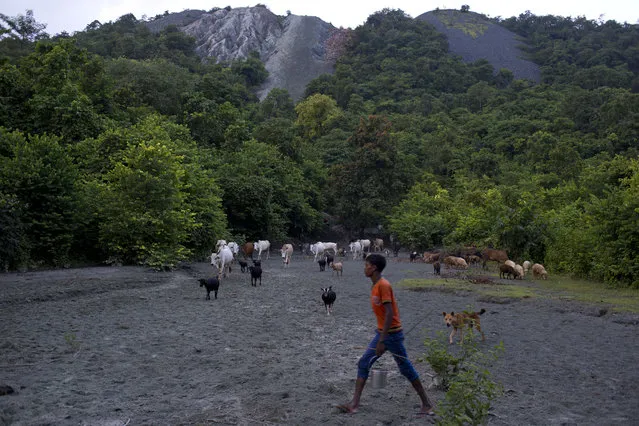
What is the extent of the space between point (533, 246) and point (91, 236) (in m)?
20.5

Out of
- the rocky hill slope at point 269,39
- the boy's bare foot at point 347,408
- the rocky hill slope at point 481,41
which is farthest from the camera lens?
the rocky hill slope at point 269,39

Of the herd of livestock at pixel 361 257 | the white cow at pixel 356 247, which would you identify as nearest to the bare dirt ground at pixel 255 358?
the herd of livestock at pixel 361 257

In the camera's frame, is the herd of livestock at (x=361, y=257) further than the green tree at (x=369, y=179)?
No

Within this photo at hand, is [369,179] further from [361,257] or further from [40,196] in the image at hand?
[40,196]

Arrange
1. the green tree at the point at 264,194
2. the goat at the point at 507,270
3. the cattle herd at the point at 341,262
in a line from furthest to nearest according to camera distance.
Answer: the green tree at the point at 264,194 < the goat at the point at 507,270 < the cattle herd at the point at 341,262

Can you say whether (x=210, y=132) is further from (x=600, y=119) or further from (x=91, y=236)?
(x=600, y=119)

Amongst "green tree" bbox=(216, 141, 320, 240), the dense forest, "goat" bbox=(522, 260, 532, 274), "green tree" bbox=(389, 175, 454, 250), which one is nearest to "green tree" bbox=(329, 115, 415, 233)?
the dense forest

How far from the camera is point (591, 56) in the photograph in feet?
320

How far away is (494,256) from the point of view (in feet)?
87.1

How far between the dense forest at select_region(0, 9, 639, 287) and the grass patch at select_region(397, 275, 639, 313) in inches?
45.4

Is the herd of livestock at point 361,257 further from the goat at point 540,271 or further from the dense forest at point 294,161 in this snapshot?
the dense forest at point 294,161

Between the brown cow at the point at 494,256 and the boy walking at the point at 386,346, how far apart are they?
69.6ft

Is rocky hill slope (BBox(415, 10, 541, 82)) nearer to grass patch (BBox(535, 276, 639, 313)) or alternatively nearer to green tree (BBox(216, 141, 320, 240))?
green tree (BBox(216, 141, 320, 240))

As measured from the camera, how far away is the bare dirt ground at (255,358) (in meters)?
6.54
